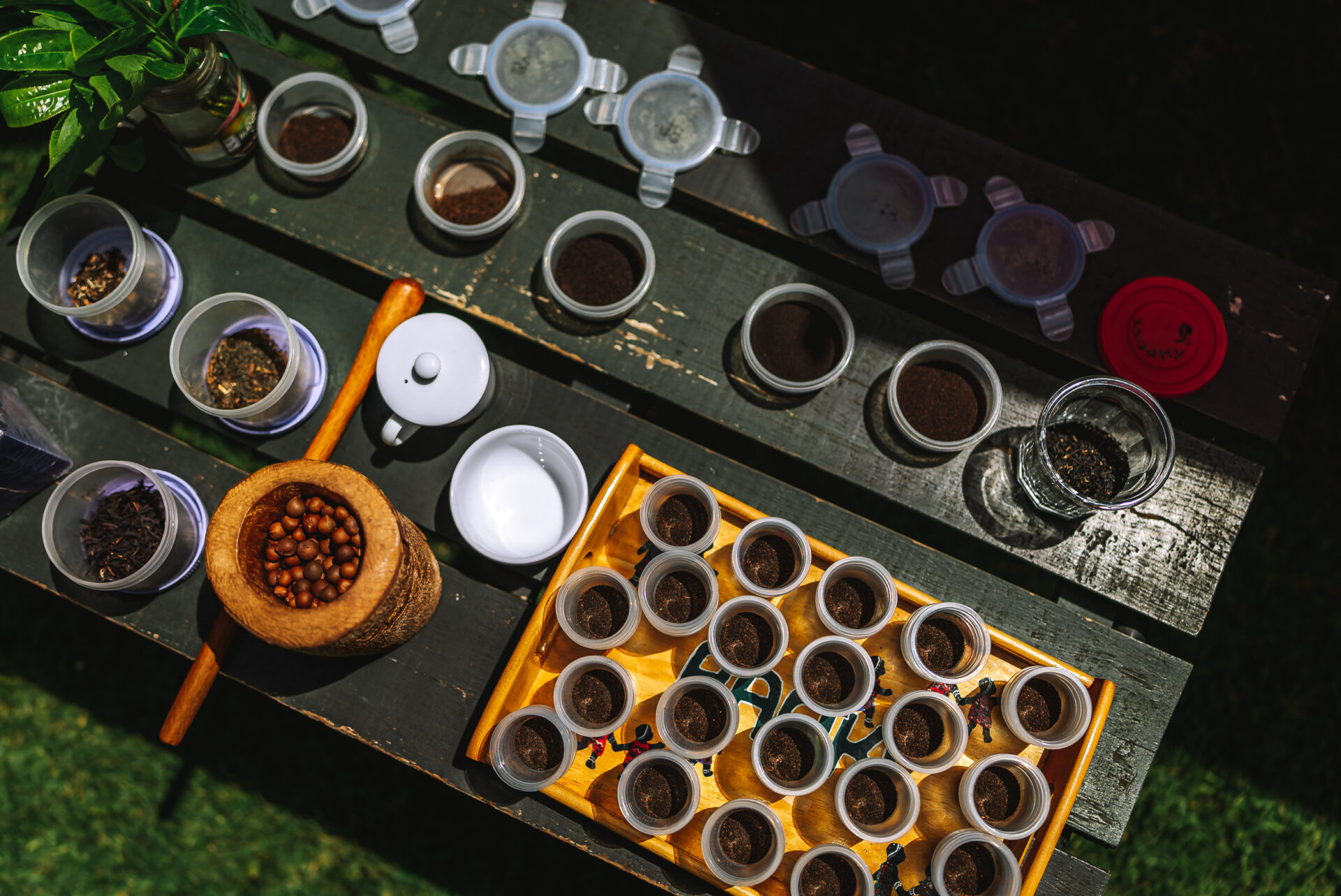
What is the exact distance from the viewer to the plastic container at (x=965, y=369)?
1870mm

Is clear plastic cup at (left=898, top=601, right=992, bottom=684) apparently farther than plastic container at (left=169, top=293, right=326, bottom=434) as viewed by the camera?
No

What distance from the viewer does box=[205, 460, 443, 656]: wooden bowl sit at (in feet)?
4.65

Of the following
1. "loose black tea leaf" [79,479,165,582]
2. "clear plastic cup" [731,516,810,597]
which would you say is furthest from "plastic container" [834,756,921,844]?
"loose black tea leaf" [79,479,165,582]

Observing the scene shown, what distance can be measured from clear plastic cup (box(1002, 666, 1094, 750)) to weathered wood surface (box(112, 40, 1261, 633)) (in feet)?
0.99

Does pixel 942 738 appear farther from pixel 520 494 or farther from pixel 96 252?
pixel 96 252

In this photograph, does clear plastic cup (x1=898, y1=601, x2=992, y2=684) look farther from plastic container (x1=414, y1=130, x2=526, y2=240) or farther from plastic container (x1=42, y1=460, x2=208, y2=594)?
plastic container (x1=42, y1=460, x2=208, y2=594)

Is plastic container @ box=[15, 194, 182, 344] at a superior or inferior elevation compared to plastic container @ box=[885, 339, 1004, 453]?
inferior

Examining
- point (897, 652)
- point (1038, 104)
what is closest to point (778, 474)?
point (897, 652)

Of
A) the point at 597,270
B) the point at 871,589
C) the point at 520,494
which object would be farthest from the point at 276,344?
the point at 871,589

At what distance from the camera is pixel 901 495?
191cm

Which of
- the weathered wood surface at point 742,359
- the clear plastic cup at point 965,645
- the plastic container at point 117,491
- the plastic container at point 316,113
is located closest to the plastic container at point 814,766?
the clear plastic cup at point 965,645

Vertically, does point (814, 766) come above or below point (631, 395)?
below

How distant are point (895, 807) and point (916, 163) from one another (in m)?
1.61

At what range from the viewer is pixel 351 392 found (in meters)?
1.81
